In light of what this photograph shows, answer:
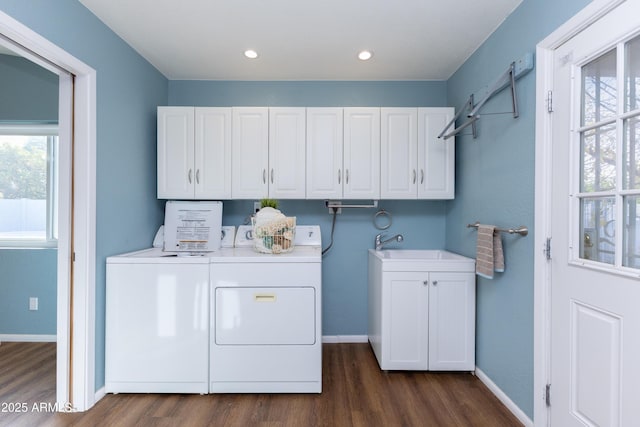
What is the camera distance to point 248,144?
8.70ft

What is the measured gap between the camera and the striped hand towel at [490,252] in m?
2.01

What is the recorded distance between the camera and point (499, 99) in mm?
2111

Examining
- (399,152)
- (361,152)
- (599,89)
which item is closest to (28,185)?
(361,152)

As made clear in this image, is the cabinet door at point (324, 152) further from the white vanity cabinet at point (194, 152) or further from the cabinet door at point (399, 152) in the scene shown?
the white vanity cabinet at point (194, 152)

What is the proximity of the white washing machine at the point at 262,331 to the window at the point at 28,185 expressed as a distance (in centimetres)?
212

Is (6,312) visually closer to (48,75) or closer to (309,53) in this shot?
(48,75)

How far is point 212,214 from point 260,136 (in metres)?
0.78

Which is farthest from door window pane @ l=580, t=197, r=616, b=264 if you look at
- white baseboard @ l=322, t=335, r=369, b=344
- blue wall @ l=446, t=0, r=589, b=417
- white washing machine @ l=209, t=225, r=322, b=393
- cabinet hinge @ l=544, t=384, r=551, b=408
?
white baseboard @ l=322, t=335, r=369, b=344

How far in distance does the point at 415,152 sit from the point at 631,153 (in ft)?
4.92

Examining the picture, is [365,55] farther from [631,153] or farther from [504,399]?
[504,399]

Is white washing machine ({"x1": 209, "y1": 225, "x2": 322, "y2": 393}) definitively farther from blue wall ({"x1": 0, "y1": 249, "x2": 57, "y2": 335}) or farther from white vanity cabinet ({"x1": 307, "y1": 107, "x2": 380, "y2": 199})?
blue wall ({"x1": 0, "y1": 249, "x2": 57, "y2": 335})

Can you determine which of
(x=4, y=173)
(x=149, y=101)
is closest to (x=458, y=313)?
(x=149, y=101)

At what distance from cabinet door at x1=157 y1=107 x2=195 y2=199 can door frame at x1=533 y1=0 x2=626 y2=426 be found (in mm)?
2402

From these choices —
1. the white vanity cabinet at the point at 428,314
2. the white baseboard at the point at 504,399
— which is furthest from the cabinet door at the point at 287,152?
the white baseboard at the point at 504,399
